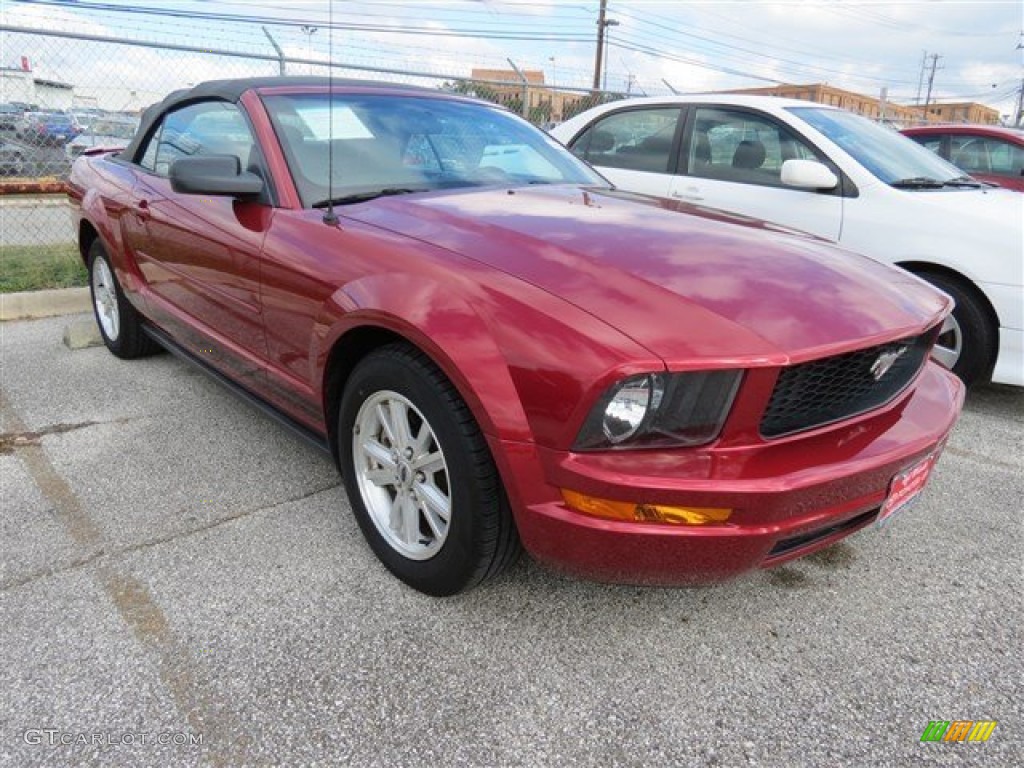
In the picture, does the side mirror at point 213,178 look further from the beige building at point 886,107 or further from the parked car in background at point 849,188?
the beige building at point 886,107

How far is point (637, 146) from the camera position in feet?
17.6

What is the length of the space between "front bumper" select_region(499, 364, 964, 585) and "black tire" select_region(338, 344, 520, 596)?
0.13 m

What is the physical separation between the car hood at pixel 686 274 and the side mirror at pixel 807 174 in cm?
176

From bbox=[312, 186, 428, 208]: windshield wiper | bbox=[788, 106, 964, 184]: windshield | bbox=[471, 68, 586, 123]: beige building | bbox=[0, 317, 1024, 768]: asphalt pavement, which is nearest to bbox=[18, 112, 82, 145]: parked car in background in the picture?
bbox=[471, 68, 586, 123]: beige building

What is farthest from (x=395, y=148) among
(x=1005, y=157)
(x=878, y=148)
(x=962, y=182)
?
(x=1005, y=157)

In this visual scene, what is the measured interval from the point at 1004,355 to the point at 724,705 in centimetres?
301

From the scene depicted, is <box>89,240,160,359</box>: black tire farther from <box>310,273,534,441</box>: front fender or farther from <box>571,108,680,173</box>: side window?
<box>571,108,680,173</box>: side window

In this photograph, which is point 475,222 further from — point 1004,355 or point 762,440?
point 1004,355

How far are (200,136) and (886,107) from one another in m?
17.9

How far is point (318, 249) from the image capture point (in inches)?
94.7

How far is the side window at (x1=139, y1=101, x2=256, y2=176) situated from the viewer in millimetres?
3014

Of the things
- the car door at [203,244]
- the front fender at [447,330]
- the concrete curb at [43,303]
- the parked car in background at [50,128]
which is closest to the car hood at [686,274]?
the front fender at [447,330]

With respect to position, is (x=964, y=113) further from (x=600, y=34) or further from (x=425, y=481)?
(x=425, y=481)

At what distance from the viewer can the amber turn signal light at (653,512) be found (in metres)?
1.72
